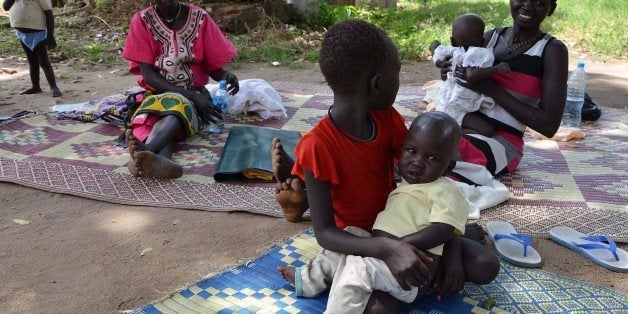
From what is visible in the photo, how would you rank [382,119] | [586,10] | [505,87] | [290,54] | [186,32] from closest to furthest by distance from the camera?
1. [382,119]
2. [505,87]
3. [186,32]
4. [290,54]
5. [586,10]

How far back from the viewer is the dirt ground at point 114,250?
83.6 inches

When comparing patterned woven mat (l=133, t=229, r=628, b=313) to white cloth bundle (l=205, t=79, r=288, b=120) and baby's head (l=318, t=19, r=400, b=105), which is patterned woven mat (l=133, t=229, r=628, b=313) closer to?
baby's head (l=318, t=19, r=400, b=105)

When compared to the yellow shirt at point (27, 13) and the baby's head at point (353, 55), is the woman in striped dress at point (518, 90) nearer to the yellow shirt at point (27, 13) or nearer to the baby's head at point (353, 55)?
the baby's head at point (353, 55)

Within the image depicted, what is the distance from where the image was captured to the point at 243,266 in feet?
7.36

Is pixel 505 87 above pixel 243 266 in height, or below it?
above

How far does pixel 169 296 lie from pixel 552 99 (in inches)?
79.0

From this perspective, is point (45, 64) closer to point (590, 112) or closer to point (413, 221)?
point (413, 221)

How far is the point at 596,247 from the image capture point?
7.77ft

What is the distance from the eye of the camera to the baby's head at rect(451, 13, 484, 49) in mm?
2912

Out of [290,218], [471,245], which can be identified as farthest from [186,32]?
[471,245]

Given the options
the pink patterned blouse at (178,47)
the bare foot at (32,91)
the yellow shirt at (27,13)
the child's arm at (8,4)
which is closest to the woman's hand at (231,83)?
the pink patterned blouse at (178,47)

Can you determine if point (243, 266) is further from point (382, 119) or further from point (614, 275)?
point (614, 275)

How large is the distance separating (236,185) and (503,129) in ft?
4.83

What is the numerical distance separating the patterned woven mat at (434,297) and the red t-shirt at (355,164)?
33cm
